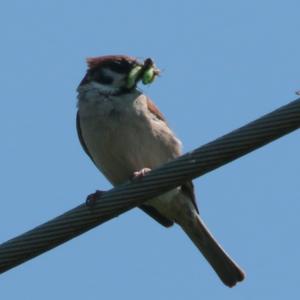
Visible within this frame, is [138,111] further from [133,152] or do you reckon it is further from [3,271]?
[3,271]

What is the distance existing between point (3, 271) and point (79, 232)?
0.43 m

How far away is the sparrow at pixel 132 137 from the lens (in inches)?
297

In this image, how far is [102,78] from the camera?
8.05 m

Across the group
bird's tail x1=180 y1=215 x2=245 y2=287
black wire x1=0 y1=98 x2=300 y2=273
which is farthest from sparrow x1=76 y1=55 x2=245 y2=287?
black wire x1=0 y1=98 x2=300 y2=273

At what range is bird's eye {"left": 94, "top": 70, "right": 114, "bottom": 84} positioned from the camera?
26.2 ft

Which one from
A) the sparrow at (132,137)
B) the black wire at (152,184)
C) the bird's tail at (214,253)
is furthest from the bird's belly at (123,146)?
the black wire at (152,184)

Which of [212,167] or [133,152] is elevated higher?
[133,152]

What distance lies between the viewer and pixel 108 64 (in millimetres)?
8242

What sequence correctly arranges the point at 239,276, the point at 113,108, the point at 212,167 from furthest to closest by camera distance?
the point at 239,276
the point at 113,108
the point at 212,167

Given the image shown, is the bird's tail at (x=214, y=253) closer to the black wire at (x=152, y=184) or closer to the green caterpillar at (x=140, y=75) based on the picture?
the green caterpillar at (x=140, y=75)

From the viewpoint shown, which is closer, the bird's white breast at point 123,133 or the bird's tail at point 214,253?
the bird's white breast at point 123,133

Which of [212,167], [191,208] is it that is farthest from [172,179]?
[191,208]

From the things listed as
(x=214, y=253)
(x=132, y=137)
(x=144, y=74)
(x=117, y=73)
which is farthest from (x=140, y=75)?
(x=214, y=253)

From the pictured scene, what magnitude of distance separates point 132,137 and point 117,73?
0.75 metres
